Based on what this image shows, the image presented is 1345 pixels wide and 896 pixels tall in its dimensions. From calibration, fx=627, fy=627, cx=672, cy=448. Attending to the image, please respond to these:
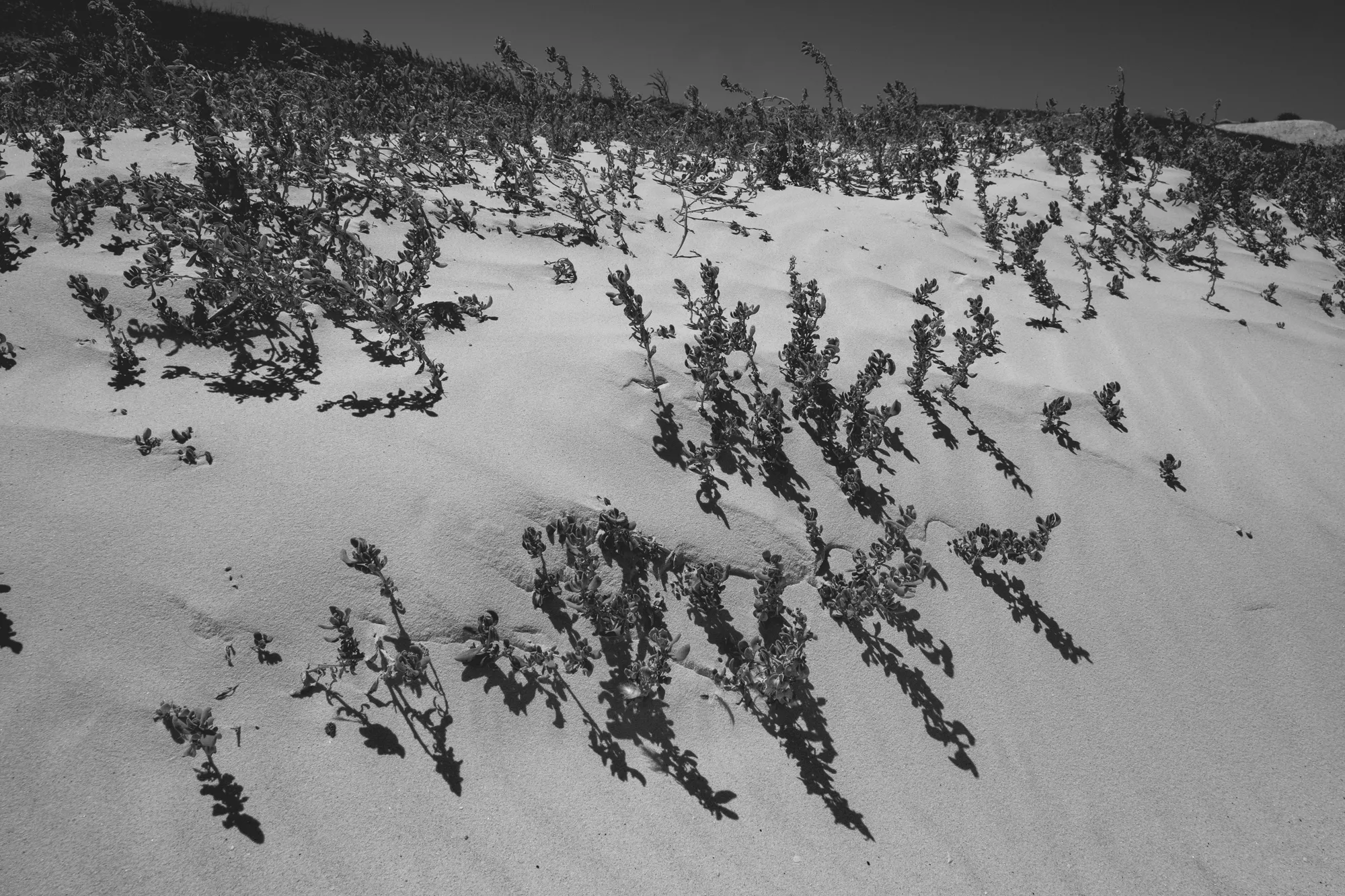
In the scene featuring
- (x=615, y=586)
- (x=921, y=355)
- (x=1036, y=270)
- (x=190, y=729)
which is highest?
(x=1036, y=270)

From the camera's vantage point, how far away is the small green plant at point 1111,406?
443cm

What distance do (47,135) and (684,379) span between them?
5186 mm

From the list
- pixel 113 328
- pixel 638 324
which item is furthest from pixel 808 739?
pixel 113 328

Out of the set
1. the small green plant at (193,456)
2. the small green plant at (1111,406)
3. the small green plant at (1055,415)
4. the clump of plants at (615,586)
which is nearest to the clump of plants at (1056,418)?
the small green plant at (1055,415)

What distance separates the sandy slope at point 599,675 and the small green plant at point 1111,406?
0.07 m

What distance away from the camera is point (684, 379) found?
402cm

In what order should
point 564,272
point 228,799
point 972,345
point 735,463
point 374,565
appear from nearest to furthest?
point 228,799
point 374,565
point 735,463
point 972,345
point 564,272

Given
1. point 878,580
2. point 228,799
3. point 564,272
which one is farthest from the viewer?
point 564,272

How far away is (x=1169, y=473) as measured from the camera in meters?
4.13

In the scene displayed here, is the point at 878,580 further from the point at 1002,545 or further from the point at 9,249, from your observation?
the point at 9,249

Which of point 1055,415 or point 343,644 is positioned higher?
point 1055,415

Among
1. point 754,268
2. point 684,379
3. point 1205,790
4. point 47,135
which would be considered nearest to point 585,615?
point 684,379

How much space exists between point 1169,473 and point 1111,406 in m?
0.58

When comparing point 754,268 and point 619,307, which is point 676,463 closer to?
point 619,307
